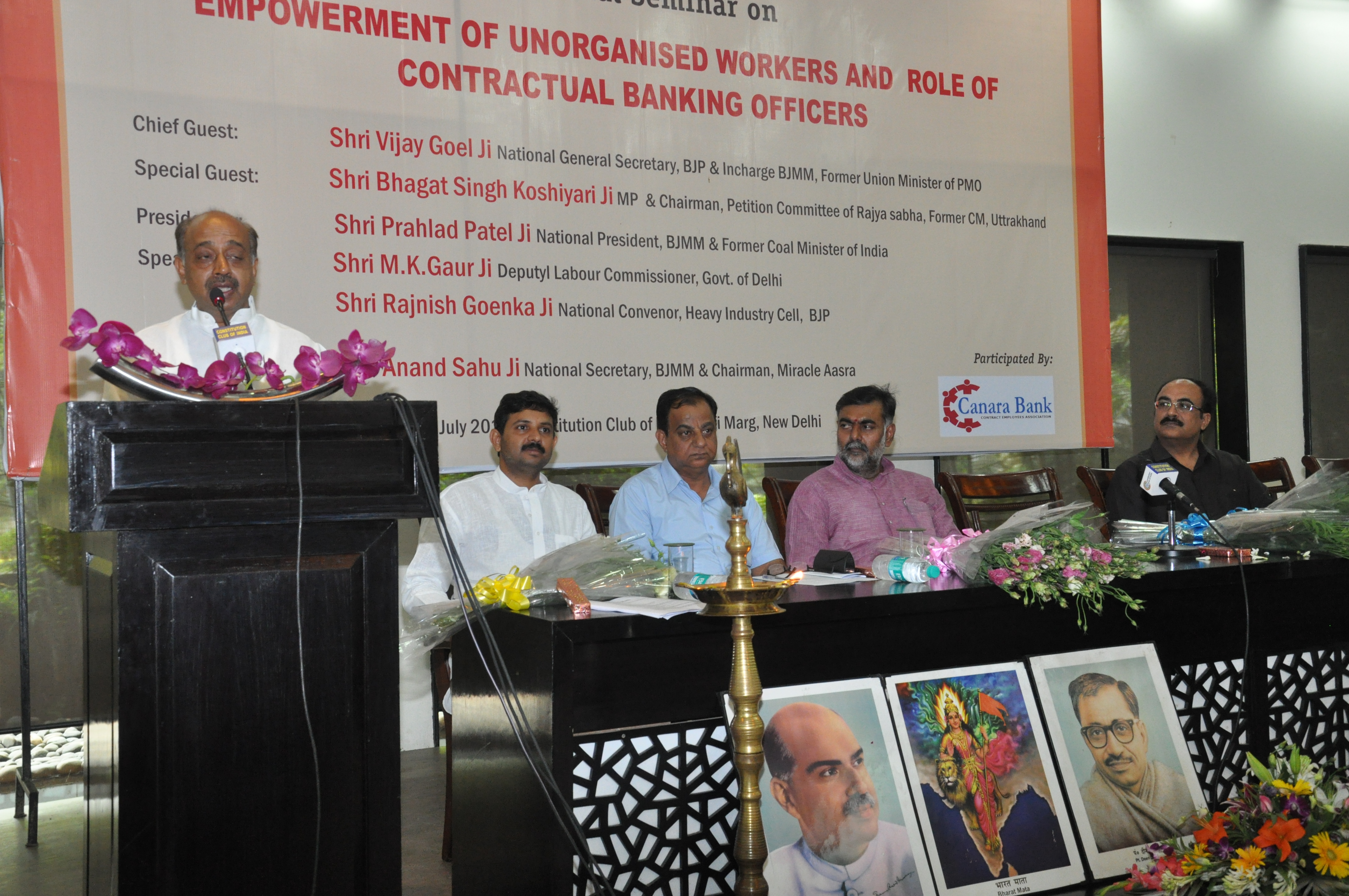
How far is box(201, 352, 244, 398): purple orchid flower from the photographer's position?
1.40m

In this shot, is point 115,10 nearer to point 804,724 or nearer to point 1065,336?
point 804,724

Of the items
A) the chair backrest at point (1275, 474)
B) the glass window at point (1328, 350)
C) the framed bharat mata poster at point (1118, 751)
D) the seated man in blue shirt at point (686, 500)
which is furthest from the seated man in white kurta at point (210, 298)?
the glass window at point (1328, 350)

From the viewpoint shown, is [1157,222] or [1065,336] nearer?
[1065,336]

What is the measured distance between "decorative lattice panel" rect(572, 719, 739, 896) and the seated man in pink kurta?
141 centimetres

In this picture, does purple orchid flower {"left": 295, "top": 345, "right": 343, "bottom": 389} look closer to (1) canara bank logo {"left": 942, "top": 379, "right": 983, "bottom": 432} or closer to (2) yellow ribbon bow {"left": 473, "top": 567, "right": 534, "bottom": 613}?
(2) yellow ribbon bow {"left": 473, "top": 567, "right": 534, "bottom": 613}

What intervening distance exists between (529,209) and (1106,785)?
94.9 inches

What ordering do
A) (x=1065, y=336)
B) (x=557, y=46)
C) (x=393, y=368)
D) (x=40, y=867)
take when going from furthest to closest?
(x=1065, y=336), (x=557, y=46), (x=393, y=368), (x=40, y=867)

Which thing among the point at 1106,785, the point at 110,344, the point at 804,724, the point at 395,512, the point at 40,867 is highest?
the point at 110,344

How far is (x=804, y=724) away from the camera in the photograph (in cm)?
191

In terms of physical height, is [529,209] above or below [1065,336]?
above

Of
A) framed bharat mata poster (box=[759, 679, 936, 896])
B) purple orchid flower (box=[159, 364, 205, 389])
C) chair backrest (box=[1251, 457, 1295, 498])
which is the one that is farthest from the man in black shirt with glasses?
purple orchid flower (box=[159, 364, 205, 389])

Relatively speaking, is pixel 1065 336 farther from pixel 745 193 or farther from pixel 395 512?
pixel 395 512

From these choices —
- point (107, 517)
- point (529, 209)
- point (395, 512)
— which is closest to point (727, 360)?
point (529, 209)

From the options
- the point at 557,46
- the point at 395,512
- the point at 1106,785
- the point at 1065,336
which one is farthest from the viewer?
the point at 1065,336
